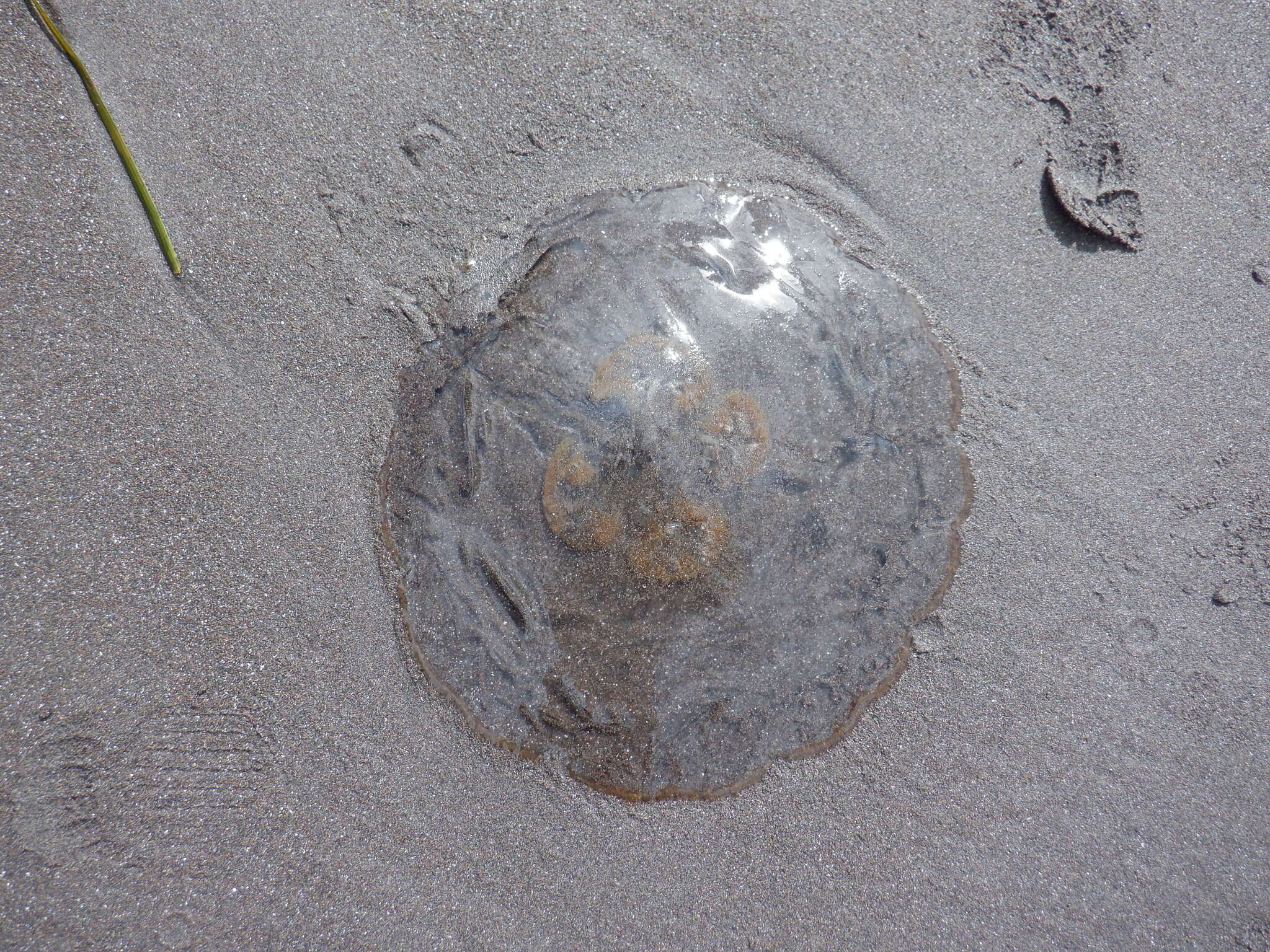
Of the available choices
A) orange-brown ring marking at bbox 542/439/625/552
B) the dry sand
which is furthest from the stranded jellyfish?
the dry sand

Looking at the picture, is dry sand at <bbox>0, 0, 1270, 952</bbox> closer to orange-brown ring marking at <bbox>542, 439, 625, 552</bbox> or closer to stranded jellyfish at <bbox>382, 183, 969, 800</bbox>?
stranded jellyfish at <bbox>382, 183, 969, 800</bbox>

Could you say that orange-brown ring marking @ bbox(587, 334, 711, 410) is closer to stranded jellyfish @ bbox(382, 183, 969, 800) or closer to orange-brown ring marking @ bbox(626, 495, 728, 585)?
stranded jellyfish @ bbox(382, 183, 969, 800)

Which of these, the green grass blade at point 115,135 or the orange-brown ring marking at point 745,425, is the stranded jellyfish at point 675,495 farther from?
the green grass blade at point 115,135

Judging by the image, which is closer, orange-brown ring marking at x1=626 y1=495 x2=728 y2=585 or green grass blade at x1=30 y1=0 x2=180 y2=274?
orange-brown ring marking at x1=626 y1=495 x2=728 y2=585

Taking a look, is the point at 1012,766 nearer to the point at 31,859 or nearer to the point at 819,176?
the point at 819,176

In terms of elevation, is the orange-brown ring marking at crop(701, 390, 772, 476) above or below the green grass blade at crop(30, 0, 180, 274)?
above

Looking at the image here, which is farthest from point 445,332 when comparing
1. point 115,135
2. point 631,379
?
point 115,135

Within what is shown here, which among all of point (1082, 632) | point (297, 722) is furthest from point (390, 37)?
point (1082, 632)
